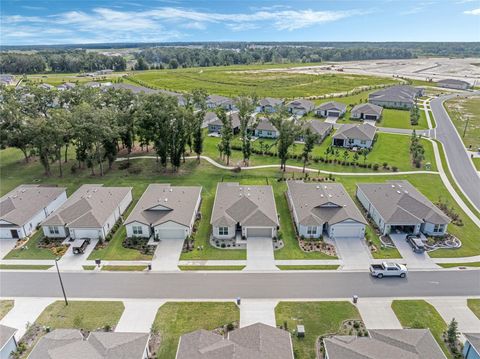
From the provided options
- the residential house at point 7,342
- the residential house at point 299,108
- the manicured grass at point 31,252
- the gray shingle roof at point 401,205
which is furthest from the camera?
the residential house at point 299,108

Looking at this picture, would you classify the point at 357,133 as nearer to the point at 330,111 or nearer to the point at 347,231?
the point at 330,111

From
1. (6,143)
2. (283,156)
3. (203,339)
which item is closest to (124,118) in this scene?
(6,143)

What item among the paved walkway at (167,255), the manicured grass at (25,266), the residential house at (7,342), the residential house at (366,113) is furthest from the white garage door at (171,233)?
the residential house at (366,113)

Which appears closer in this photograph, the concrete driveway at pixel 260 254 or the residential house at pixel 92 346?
the residential house at pixel 92 346

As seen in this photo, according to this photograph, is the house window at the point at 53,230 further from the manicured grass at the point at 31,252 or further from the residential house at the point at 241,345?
the residential house at the point at 241,345

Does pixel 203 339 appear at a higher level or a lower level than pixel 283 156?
lower

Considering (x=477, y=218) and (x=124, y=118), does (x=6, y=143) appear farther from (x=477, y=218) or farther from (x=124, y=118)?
(x=477, y=218)

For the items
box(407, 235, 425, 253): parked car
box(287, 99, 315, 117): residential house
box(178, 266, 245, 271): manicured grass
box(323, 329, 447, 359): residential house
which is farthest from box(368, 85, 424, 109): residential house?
box(323, 329, 447, 359): residential house

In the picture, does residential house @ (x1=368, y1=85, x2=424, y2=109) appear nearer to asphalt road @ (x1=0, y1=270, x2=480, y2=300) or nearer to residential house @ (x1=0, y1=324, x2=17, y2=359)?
asphalt road @ (x1=0, y1=270, x2=480, y2=300)
